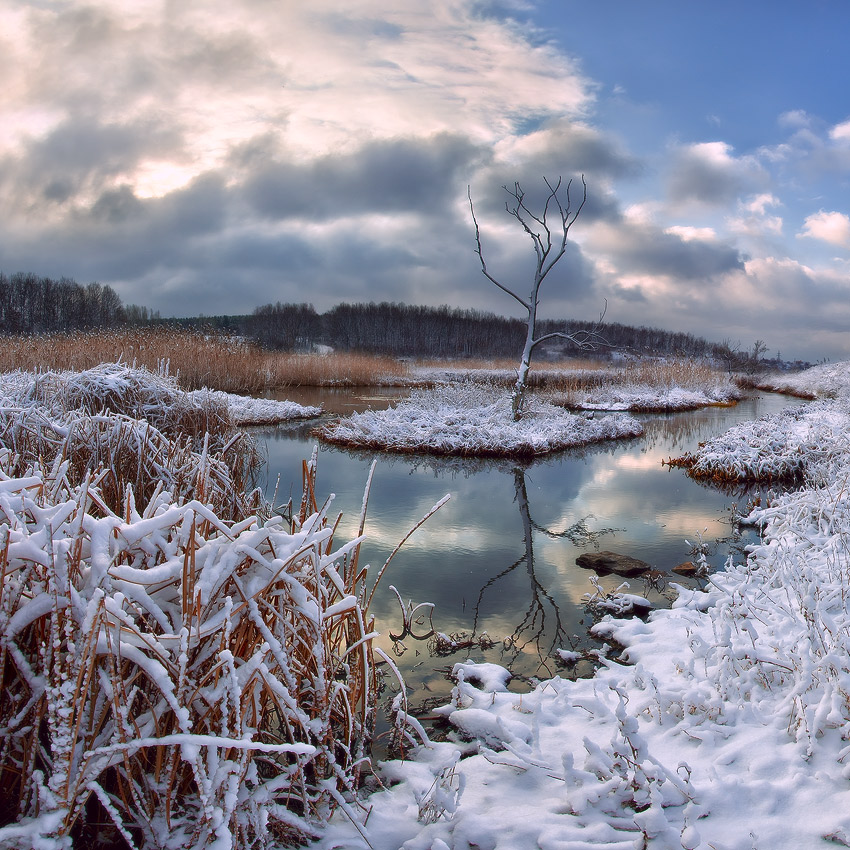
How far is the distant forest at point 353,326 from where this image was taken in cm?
4900

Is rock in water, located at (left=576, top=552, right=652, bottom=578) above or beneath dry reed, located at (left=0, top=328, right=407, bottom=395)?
beneath

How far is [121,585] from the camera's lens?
1740 mm

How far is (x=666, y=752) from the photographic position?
2781mm

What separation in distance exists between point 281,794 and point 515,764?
105cm

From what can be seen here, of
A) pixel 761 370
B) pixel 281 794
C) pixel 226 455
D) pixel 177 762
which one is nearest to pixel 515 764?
pixel 281 794

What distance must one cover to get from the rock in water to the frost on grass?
613cm

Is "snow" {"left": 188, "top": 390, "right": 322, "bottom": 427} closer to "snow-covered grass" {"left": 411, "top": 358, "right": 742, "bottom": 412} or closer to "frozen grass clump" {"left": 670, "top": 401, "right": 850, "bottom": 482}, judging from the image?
"snow-covered grass" {"left": 411, "top": 358, "right": 742, "bottom": 412}

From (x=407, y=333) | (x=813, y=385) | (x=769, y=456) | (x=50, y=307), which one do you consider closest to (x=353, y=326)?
(x=407, y=333)

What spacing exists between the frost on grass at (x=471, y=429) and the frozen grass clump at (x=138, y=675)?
10496 mm

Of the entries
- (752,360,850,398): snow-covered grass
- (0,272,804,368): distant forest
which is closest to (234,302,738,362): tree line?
(0,272,804,368): distant forest

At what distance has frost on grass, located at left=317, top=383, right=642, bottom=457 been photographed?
12531 millimetres

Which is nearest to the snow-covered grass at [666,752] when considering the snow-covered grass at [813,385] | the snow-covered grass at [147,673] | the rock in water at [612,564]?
the snow-covered grass at [147,673]

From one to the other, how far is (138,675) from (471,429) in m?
11.2

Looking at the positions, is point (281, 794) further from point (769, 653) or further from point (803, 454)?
point (803, 454)
